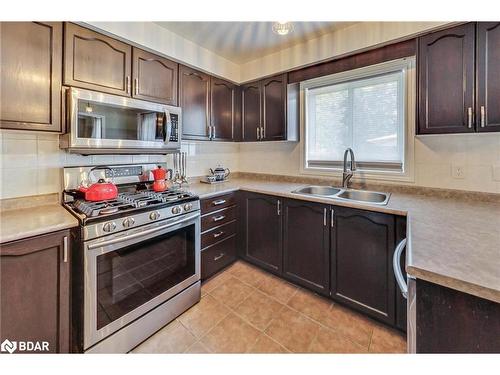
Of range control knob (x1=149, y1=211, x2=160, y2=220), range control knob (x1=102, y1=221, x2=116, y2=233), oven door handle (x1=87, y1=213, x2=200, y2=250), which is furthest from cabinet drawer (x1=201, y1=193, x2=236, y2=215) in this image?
range control knob (x1=102, y1=221, x2=116, y2=233)

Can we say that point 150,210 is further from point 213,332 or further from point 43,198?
point 213,332

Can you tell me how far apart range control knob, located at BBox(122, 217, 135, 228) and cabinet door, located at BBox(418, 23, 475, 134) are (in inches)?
83.3

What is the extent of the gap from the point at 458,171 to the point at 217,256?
2.17 metres

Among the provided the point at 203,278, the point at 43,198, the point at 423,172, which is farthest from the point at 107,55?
the point at 423,172

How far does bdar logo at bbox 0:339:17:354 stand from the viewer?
1.12 meters

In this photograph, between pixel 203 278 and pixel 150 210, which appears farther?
pixel 203 278

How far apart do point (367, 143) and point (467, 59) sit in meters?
0.93

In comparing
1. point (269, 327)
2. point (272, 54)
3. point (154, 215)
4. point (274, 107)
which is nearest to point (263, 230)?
point (269, 327)

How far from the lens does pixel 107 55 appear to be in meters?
1.69

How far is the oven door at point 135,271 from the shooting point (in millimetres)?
1310

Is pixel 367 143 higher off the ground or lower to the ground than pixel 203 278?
higher

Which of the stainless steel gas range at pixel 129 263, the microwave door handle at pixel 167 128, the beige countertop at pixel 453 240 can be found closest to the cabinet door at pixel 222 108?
the microwave door handle at pixel 167 128
